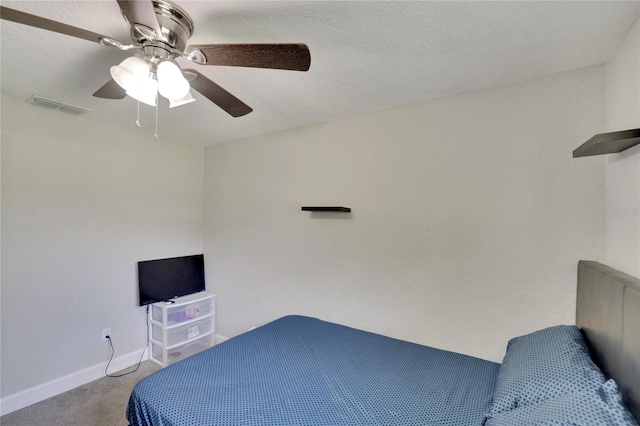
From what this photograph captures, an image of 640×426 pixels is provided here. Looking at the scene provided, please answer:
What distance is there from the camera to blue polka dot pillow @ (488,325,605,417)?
3.62 ft

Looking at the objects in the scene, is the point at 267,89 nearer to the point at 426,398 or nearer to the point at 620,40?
the point at 620,40

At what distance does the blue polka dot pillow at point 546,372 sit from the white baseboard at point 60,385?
10.9ft

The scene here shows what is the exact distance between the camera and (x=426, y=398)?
1482mm

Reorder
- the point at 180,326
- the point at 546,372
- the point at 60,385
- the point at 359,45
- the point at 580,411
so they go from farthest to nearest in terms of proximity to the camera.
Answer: the point at 180,326, the point at 60,385, the point at 359,45, the point at 546,372, the point at 580,411

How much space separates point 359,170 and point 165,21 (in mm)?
1742

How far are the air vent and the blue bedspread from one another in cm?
230

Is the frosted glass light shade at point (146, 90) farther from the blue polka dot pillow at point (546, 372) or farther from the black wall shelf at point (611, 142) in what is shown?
the blue polka dot pillow at point (546, 372)

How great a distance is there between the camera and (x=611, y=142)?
1269 mm

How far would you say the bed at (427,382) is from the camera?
108cm

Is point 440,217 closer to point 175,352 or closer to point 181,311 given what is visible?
point 181,311

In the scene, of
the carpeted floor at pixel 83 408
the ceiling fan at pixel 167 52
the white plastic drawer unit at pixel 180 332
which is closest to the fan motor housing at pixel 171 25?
the ceiling fan at pixel 167 52

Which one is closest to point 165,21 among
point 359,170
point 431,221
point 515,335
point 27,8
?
point 27,8

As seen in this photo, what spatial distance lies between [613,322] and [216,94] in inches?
86.0

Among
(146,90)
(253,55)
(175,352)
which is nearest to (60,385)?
(175,352)
